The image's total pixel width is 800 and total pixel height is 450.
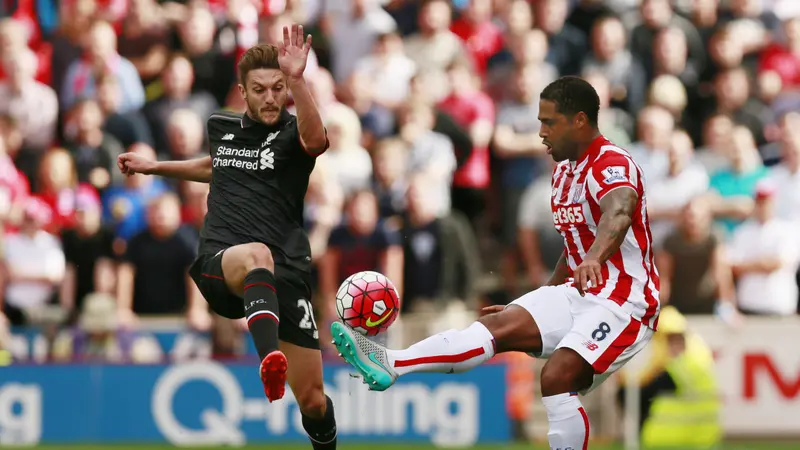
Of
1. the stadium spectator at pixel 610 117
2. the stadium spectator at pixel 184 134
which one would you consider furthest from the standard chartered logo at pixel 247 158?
the stadium spectator at pixel 610 117

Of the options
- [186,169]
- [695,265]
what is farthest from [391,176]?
[186,169]

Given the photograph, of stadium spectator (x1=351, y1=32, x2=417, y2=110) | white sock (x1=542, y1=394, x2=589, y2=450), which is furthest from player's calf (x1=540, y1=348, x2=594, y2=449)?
stadium spectator (x1=351, y1=32, x2=417, y2=110)

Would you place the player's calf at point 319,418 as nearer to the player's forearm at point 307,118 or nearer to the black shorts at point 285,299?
the black shorts at point 285,299

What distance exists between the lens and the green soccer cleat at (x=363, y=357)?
8328 millimetres

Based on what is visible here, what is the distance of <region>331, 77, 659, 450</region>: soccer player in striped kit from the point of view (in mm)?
8359

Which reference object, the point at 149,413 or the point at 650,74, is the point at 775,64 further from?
the point at 149,413

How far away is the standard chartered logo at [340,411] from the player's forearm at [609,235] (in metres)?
6.63

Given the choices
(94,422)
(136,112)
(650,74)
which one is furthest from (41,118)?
(650,74)

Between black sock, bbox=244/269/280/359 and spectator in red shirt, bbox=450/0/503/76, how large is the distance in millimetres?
8519

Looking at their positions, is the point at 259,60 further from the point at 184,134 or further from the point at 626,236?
the point at 184,134

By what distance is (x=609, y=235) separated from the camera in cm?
820

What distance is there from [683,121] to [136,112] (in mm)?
5758

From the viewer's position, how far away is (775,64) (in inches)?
659

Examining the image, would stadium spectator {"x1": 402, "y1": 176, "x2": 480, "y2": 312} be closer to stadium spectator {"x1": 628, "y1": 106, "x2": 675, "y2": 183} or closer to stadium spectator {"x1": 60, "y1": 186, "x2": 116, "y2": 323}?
stadium spectator {"x1": 628, "y1": 106, "x2": 675, "y2": 183}
